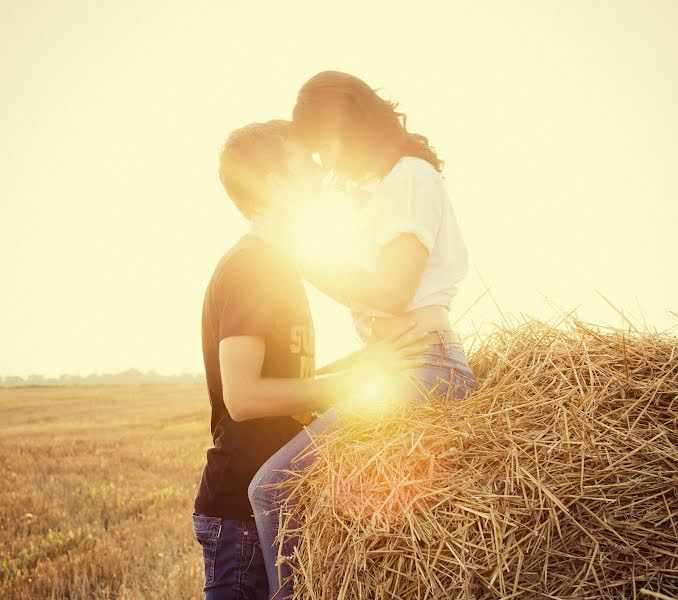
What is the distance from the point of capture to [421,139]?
2.89 m

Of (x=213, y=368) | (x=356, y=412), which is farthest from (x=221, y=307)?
(x=356, y=412)

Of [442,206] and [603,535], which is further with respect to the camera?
[442,206]

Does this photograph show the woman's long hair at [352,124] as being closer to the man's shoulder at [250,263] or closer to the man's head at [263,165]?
the man's head at [263,165]

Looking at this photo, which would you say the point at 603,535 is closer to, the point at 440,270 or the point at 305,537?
the point at 305,537

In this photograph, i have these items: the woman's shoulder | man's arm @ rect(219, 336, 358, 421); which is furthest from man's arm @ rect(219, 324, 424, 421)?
the woman's shoulder

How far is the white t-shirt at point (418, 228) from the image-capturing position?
226cm

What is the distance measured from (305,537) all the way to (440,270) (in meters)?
1.32

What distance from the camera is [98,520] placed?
7148 mm

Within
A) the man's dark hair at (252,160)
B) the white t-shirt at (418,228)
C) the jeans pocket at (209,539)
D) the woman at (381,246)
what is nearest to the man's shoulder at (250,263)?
the woman at (381,246)

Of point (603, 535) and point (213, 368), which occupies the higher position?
point (213, 368)

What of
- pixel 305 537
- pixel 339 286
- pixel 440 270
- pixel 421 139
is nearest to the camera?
pixel 305 537

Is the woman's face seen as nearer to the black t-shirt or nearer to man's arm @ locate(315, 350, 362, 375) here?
the black t-shirt

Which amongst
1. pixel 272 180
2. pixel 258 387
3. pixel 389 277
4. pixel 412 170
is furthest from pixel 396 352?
pixel 272 180

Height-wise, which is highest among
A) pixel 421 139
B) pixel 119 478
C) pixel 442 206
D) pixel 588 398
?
pixel 421 139
